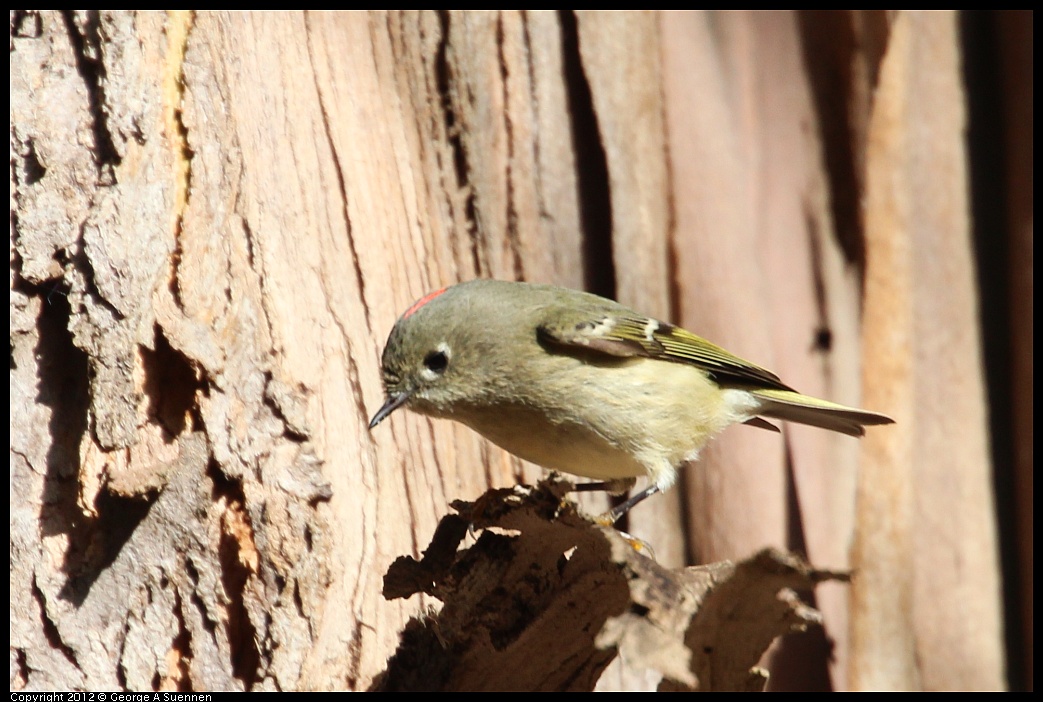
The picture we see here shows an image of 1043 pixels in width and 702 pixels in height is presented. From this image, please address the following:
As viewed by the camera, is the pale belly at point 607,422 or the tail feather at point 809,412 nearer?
the pale belly at point 607,422

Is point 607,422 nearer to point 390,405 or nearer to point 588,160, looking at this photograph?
point 390,405

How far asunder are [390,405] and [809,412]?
1.21 m

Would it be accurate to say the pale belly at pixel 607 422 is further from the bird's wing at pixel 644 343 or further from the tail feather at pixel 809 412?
the tail feather at pixel 809 412

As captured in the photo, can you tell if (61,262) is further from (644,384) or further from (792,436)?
(792,436)

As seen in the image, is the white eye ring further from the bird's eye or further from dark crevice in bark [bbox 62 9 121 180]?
dark crevice in bark [bbox 62 9 121 180]


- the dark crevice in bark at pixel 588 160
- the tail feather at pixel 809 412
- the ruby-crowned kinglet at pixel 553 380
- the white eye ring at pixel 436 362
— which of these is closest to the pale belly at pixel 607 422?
the ruby-crowned kinglet at pixel 553 380

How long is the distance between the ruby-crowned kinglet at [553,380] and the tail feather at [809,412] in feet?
0.24

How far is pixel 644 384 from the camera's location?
235 centimetres

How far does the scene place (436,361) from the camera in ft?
7.37

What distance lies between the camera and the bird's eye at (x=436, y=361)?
7.27 feet

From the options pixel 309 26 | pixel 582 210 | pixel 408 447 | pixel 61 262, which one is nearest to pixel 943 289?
pixel 582 210

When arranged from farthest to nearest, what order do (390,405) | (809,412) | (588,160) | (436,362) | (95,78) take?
(588,160) → (809,412) → (436,362) → (390,405) → (95,78)

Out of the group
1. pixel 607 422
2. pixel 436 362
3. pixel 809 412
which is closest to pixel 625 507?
pixel 607 422

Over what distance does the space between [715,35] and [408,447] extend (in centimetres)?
179
